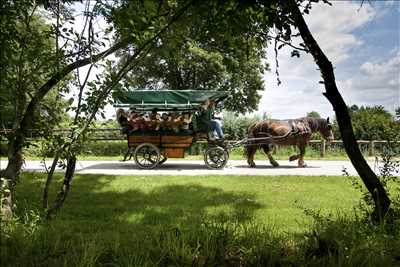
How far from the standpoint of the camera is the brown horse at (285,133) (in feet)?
42.4

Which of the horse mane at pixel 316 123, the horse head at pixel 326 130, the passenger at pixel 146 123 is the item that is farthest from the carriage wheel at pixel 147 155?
the horse head at pixel 326 130

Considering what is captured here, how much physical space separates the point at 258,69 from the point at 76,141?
30.2 metres

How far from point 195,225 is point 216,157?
8219 millimetres

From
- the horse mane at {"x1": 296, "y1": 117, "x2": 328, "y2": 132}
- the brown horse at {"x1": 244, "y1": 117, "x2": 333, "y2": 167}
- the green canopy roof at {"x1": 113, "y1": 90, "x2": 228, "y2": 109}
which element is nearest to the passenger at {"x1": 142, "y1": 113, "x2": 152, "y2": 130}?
the green canopy roof at {"x1": 113, "y1": 90, "x2": 228, "y2": 109}

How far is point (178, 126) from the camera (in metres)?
12.2

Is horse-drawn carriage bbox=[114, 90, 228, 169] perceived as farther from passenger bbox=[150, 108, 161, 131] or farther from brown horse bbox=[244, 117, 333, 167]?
brown horse bbox=[244, 117, 333, 167]

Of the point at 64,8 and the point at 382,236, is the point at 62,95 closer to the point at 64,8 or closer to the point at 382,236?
the point at 64,8

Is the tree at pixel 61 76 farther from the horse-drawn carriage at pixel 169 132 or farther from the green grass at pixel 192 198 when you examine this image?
the horse-drawn carriage at pixel 169 132

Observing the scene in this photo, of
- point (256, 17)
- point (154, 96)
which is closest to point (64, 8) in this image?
point (256, 17)

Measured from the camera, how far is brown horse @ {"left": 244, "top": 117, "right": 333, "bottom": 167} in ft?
42.4

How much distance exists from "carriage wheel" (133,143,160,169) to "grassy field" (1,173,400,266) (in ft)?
9.75

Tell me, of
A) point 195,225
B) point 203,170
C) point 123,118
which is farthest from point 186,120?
point 195,225

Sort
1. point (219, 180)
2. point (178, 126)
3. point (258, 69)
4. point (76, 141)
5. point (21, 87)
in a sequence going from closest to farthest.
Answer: point (76, 141) < point (21, 87) < point (219, 180) < point (178, 126) < point (258, 69)

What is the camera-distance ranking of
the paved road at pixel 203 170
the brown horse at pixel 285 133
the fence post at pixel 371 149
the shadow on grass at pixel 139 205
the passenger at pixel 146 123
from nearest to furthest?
the shadow on grass at pixel 139 205 → the paved road at pixel 203 170 → the passenger at pixel 146 123 → the brown horse at pixel 285 133 → the fence post at pixel 371 149
